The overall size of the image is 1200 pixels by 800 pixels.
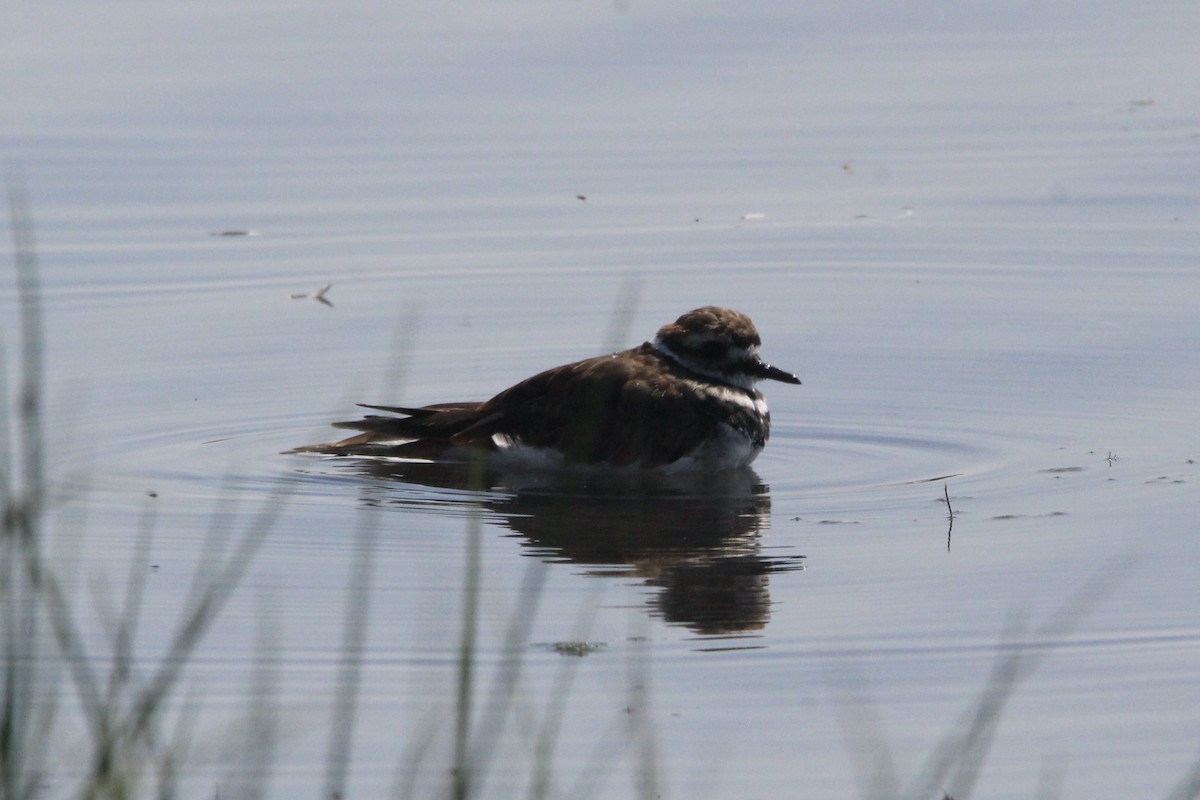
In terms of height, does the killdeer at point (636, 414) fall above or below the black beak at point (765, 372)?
below

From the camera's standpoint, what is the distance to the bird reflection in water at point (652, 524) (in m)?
7.58

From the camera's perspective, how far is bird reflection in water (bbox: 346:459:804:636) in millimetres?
7578

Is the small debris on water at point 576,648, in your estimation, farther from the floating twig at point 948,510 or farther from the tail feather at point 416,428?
the tail feather at point 416,428

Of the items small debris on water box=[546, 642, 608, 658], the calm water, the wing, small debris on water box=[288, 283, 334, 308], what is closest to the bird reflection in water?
the calm water

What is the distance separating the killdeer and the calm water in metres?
0.21

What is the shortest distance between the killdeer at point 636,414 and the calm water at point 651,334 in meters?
0.21

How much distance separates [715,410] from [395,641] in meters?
3.23

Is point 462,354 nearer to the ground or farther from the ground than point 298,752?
farther from the ground

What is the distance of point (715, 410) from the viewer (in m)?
9.91

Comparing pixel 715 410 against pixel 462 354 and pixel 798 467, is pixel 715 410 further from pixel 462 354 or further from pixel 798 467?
pixel 462 354


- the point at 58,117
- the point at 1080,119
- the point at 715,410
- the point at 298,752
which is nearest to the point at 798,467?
the point at 715,410

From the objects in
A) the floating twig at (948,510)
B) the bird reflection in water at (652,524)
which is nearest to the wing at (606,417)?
the bird reflection in water at (652,524)

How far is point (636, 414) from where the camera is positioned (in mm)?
9836

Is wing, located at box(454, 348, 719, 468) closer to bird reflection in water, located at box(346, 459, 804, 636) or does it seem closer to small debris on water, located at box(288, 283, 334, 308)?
bird reflection in water, located at box(346, 459, 804, 636)
